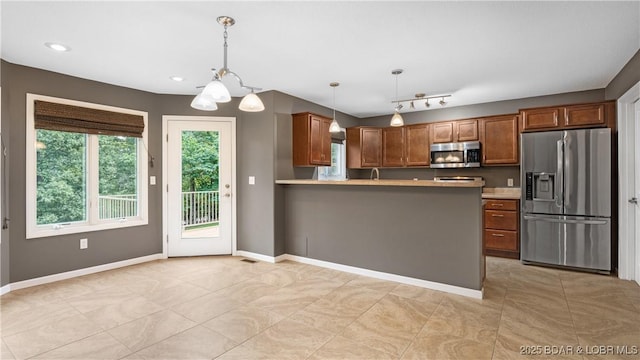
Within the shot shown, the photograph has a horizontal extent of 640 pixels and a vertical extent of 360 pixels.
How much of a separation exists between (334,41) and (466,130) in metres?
3.42

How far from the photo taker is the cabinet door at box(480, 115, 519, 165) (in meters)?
4.93

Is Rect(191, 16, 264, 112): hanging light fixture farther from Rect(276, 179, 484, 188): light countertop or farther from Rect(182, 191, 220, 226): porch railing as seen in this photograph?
Rect(182, 191, 220, 226): porch railing

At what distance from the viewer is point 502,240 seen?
4.68m

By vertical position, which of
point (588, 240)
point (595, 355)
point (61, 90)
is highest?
point (61, 90)

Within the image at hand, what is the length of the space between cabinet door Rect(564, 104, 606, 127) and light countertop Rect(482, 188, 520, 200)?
1.17 metres

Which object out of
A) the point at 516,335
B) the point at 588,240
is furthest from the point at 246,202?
the point at 588,240

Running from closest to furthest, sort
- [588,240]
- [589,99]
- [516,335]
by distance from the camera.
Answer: [516,335] < [588,240] < [589,99]

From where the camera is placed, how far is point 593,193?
390cm

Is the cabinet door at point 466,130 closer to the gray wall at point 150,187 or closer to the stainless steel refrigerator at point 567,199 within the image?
the stainless steel refrigerator at point 567,199

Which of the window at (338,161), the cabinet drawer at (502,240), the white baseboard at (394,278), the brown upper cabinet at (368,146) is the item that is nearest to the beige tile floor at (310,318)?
the white baseboard at (394,278)

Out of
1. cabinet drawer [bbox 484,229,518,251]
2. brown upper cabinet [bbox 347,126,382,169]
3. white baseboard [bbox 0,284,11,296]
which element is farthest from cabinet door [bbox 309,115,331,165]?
white baseboard [bbox 0,284,11,296]

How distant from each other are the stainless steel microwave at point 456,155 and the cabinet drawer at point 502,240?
1.14m

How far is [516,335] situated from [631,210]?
248 cm

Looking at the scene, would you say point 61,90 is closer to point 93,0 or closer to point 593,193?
point 93,0
